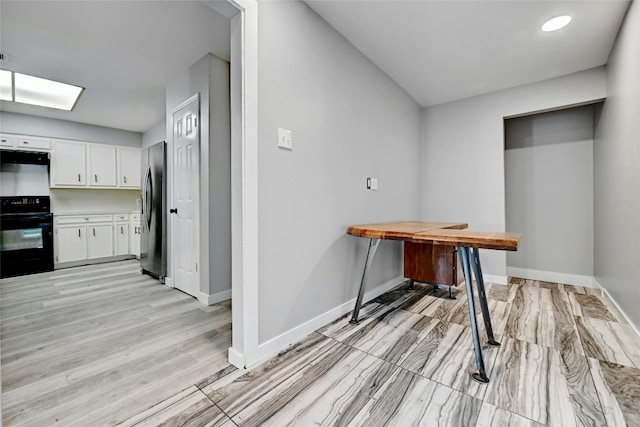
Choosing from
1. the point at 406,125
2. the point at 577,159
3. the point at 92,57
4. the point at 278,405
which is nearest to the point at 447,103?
the point at 406,125

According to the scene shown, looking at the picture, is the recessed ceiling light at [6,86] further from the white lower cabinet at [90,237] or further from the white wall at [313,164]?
the white wall at [313,164]

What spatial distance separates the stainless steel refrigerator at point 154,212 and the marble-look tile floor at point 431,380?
2.33 m

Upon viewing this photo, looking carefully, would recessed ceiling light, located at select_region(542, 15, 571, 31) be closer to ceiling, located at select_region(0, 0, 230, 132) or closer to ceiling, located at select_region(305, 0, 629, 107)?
ceiling, located at select_region(305, 0, 629, 107)

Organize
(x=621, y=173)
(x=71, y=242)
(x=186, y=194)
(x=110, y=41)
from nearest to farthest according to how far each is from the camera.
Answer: (x=621, y=173) → (x=110, y=41) → (x=186, y=194) → (x=71, y=242)

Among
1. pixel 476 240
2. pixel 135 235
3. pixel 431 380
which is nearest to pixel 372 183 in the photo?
pixel 476 240

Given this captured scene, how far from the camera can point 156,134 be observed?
15.7 feet

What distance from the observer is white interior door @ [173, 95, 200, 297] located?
109 inches

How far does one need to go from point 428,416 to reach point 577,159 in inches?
137

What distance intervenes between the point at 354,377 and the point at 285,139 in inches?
56.6

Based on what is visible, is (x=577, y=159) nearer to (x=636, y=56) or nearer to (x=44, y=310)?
(x=636, y=56)

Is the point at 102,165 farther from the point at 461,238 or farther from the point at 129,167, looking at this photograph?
the point at 461,238

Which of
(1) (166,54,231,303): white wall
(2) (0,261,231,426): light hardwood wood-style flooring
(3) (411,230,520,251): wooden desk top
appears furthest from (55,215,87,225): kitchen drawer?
(3) (411,230,520,251): wooden desk top

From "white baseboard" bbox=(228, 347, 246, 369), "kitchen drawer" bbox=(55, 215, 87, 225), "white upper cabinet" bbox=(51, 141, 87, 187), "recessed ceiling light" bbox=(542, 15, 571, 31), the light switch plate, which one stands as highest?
"recessed ceiling light" bbox=(542, 15, 571, 31)

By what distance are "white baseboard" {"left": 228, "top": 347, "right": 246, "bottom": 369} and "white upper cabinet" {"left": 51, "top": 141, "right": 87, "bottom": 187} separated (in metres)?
4.72
